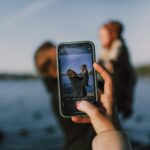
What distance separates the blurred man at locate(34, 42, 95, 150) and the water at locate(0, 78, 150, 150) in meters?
6.05

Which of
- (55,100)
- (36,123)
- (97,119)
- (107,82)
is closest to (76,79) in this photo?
(107,82)

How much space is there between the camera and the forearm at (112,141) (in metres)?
1.50

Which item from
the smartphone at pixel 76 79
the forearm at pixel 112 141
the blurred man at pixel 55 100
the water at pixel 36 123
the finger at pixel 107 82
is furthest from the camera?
the water at pixel 36 123

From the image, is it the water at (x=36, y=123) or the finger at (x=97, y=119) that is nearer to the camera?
the finger at (x=97, y=119)

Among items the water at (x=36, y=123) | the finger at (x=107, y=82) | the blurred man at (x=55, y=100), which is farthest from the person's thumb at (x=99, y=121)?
the water at (x=36, y=123)

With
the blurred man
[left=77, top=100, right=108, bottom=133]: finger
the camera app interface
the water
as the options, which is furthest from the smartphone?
the water

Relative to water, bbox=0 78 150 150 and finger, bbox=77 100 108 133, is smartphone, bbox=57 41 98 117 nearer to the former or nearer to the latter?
finger, bbox=77 100 108 133

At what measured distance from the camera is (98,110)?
1.54 meters

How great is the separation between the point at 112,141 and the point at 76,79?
33 centimetres

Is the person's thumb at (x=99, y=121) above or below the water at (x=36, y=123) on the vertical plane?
above

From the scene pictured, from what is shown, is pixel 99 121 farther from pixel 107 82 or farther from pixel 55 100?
pixel 55 100

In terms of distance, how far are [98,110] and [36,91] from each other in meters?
19.6

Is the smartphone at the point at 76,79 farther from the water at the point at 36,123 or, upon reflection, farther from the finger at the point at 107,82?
the water at the point at 36,123

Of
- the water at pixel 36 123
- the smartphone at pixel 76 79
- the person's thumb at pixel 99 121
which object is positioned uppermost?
the smartphone at pixel 76 79
